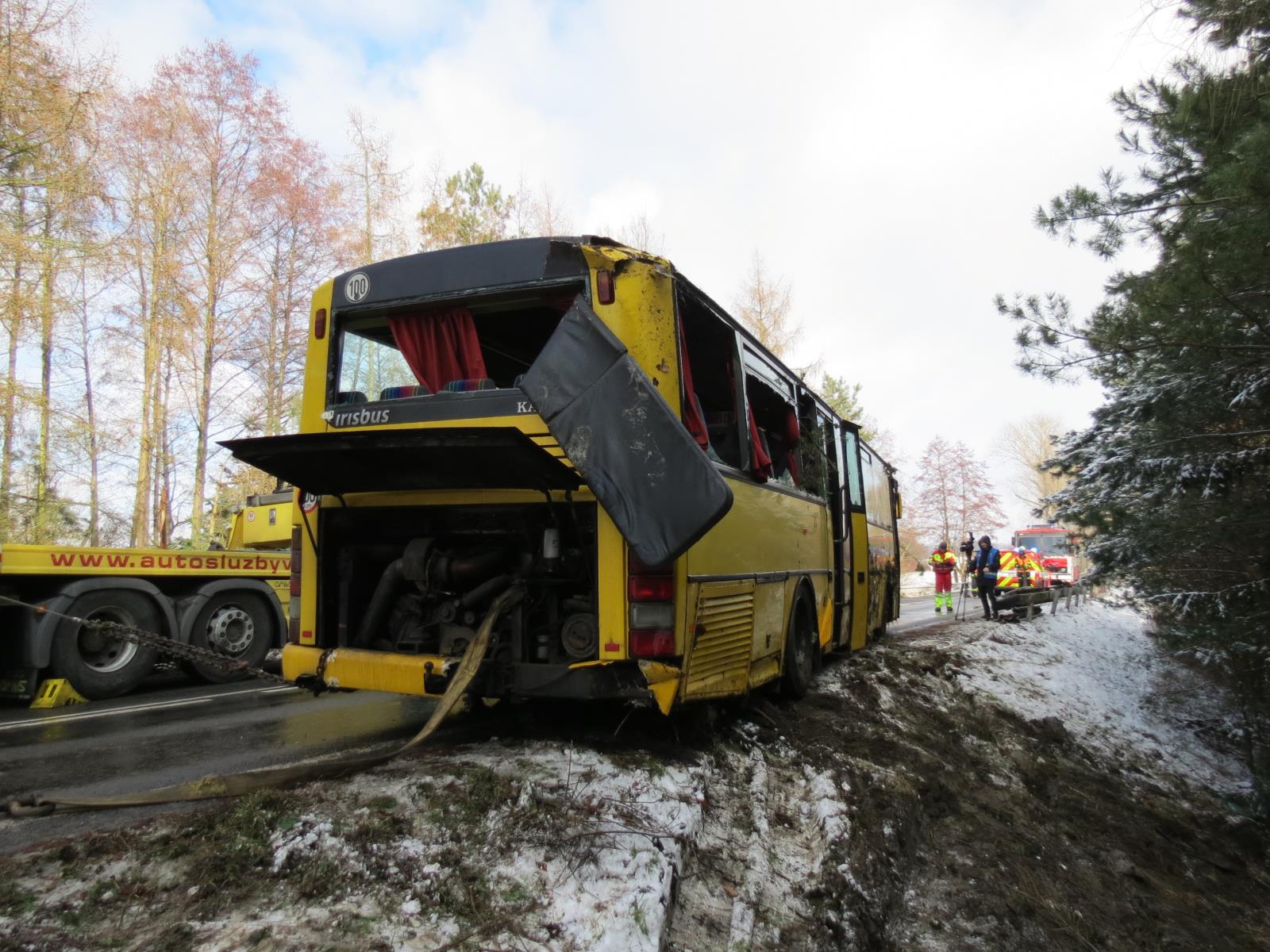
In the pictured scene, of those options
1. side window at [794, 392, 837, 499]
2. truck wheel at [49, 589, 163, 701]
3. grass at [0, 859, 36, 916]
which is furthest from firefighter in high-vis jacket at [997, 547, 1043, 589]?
grass at [0, 859, 36, 916]

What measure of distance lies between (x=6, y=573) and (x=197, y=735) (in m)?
2.96

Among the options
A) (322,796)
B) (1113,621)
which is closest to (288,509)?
(322,796)

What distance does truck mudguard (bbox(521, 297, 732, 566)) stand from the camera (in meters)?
3.80

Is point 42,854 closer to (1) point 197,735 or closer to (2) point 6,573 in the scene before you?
(1) point 197,735

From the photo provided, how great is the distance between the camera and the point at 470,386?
16.3 feet

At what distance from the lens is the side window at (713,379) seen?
4.88 meters

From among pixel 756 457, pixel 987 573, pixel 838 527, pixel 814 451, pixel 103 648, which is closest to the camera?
pixel 756 457

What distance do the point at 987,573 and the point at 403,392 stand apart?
46.4 feet

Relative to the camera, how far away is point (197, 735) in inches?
229

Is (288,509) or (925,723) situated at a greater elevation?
(288,509)

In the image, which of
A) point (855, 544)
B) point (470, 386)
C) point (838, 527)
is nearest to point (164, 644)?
point (470, 386)

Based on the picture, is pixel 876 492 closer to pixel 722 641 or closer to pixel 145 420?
pixel 722 641

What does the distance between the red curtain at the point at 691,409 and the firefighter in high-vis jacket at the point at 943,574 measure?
1569 centimetres

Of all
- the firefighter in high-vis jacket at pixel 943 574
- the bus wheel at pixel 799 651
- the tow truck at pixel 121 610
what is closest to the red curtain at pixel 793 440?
the bus wheel at pixel 799 651
